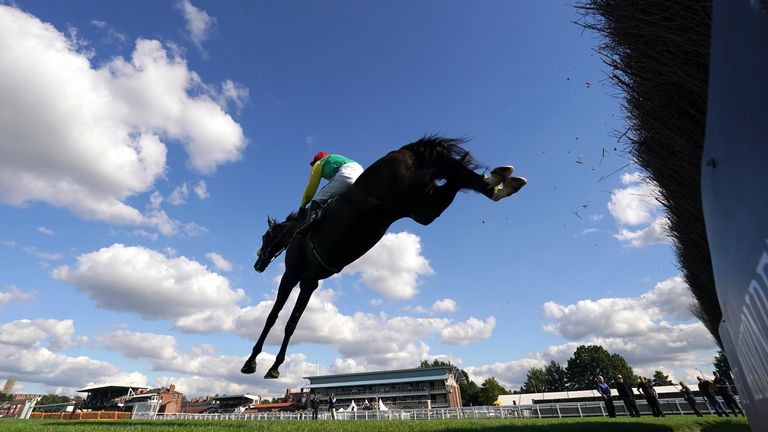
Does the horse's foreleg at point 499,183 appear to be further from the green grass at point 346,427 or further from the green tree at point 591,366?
the green tree at point 591,366

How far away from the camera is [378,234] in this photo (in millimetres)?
5016

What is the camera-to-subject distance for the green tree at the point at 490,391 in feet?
308

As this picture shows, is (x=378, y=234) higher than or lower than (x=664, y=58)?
lower

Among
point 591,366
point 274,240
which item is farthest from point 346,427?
point 591,366

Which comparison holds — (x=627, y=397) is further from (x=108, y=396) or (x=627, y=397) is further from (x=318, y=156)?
(x=108, y=396)

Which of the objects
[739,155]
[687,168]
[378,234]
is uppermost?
[687,168]

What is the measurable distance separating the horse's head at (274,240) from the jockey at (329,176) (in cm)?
49

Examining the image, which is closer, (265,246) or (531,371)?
(265,246)

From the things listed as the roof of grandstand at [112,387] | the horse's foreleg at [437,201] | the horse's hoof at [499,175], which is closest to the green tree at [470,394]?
the roof of grandstand at [112,387]

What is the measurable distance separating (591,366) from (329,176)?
5600 inches

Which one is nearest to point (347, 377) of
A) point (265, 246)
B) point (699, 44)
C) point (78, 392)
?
point (78, 392)

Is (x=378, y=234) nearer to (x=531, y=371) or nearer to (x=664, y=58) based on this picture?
(x=664, y=58)

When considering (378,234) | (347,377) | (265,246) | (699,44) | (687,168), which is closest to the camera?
(699,44)

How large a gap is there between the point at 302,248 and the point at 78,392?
77.6 meters
